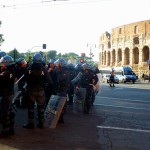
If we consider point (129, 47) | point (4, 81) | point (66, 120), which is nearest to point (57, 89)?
point (66, 120)

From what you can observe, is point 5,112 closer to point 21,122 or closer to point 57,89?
point 21,122

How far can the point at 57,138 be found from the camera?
23.9 ft

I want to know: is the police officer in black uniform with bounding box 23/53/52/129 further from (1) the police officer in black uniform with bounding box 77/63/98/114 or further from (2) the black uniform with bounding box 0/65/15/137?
(1) the police officer in black uniform with bounding box 77/63/98/114

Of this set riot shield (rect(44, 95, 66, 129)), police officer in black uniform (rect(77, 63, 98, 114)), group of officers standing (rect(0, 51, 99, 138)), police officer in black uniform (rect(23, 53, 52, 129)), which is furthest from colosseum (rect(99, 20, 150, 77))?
police officer in black uniform (rect(23, 53, 52, 129))

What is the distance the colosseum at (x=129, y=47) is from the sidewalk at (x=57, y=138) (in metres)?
50.3

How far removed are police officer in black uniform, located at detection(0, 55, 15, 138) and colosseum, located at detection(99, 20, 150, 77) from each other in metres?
51.8

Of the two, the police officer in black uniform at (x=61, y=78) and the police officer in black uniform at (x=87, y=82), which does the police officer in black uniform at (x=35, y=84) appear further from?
the police officer in black uniform at (x=87, y=82)

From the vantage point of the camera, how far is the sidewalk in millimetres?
6527

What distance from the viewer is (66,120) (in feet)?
32.1

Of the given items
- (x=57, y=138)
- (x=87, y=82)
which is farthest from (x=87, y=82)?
(x=57, y=138)

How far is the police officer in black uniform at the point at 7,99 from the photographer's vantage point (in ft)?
23.9

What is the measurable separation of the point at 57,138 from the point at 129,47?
60.7 meters

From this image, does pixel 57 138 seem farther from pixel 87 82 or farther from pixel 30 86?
pixel 87 82

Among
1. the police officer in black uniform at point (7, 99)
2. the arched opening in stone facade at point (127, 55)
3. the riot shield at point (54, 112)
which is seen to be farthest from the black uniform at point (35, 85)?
A: the arched opening in stone facade at point (127, 55)
